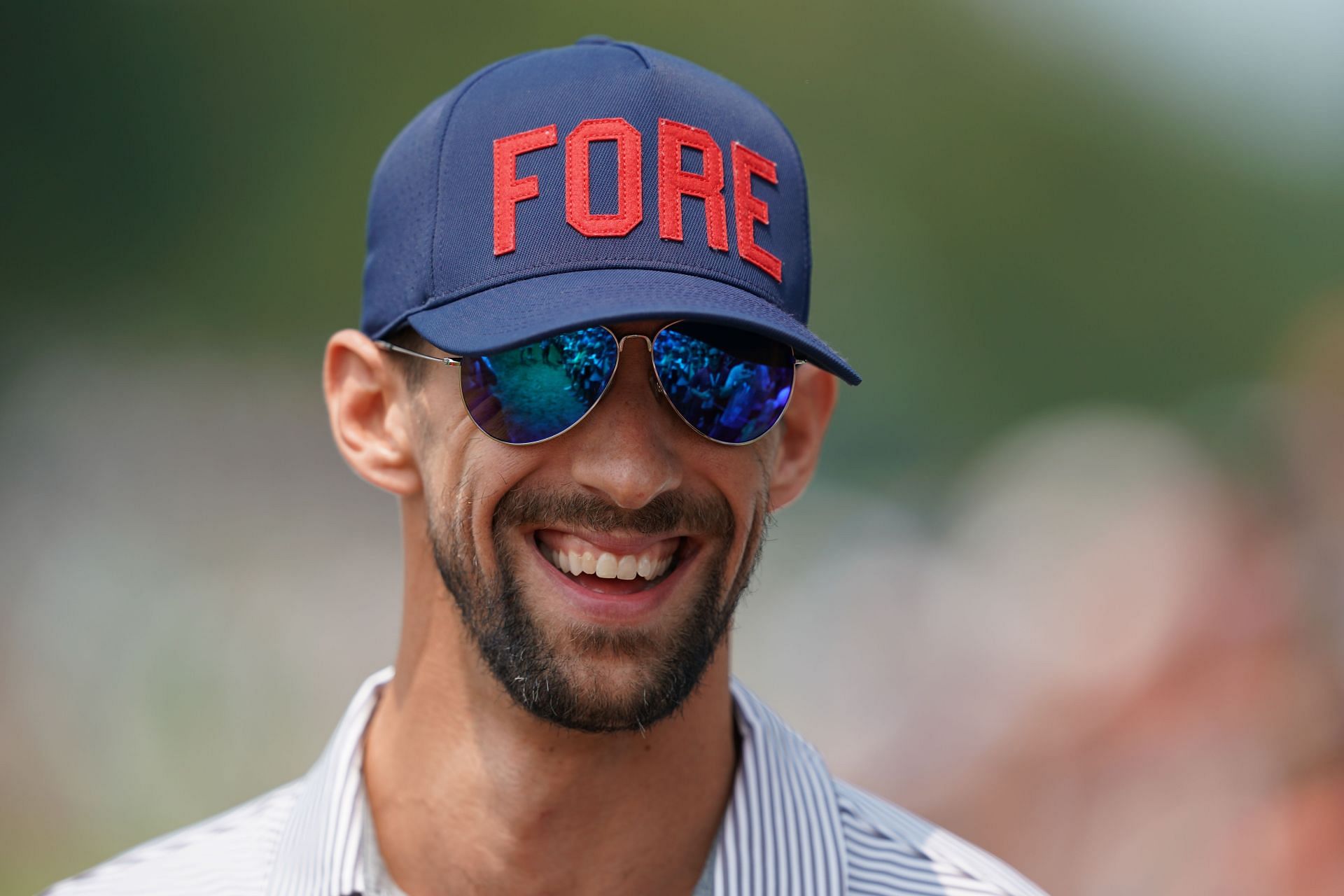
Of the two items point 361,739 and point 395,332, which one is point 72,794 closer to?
point 361,739

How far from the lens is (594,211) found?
2.00 metres

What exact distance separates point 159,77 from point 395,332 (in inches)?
181

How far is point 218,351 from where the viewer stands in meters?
6.12

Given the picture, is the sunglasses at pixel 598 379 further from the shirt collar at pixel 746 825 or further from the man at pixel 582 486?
the shirt collar at pixel 746 825

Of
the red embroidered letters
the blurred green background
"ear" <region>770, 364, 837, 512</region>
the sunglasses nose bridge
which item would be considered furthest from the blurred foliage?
the sunglasses nose bridge

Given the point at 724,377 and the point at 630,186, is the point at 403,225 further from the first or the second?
the point at 724,377

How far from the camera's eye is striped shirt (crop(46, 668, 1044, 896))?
2209 millimetres

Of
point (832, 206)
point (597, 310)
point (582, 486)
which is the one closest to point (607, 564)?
point (582, 486)

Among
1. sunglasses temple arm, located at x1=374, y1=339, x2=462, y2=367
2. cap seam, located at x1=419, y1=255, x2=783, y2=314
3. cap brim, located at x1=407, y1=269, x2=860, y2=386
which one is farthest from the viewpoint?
sunglasses temple arm, located at x1=374, y1=339, x2=462, y2=367

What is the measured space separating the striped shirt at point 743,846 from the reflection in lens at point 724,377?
0.65 metres

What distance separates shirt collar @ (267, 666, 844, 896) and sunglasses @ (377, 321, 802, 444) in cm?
67

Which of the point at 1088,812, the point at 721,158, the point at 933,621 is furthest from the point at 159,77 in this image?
the point at 1088,812

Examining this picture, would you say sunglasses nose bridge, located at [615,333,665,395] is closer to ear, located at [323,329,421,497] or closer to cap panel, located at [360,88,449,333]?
cap panel, located at [360,88,449,333]

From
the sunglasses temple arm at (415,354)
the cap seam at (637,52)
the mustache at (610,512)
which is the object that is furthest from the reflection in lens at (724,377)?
the cap seam at (637,52)
